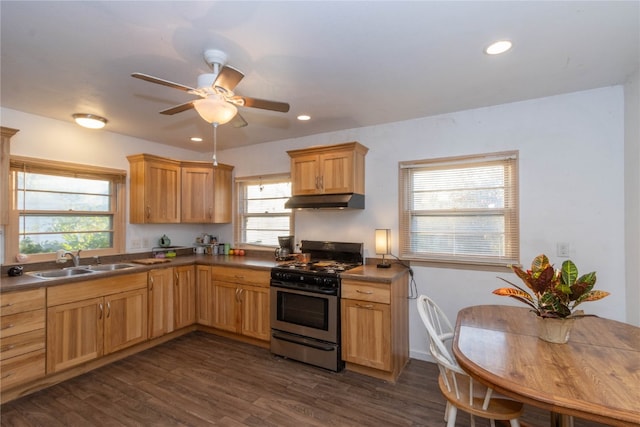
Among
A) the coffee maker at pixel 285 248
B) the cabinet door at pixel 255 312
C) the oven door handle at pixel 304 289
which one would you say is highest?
the coffee maker at pixel 285 248

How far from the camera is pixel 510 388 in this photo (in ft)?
4.00

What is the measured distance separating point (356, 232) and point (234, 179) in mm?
2142

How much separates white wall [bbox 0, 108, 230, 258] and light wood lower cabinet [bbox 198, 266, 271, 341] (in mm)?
990

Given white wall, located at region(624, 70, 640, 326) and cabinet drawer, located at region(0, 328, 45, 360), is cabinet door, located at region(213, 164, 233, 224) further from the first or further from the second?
white wall, located at region(624, 70, 640, 326)

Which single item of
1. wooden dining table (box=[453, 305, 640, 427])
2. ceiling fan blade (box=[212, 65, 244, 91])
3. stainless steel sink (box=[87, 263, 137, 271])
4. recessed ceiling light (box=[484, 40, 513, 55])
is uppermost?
recessed ceiling light (box=[484, 40, 513, 55])

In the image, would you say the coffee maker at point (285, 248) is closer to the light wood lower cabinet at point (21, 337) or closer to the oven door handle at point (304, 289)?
the oven door handle at point (304, 289)

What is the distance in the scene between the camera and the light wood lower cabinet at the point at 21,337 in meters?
2.36

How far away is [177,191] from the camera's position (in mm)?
4105

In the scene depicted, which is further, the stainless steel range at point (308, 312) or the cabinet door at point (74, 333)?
the stainless steel range at point (308, 312)

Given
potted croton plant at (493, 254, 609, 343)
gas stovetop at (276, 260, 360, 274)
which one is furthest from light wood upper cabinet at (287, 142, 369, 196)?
potted croton plant at (493, 254, 609, 343)

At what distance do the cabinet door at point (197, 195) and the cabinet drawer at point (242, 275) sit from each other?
0.89m

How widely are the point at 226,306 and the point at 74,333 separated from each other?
143cm

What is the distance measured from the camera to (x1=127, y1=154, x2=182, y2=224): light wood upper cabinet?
148 inches

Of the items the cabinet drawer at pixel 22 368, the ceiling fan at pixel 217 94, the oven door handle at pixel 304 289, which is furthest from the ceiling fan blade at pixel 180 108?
the cabinet drawer at pixel 22 368
